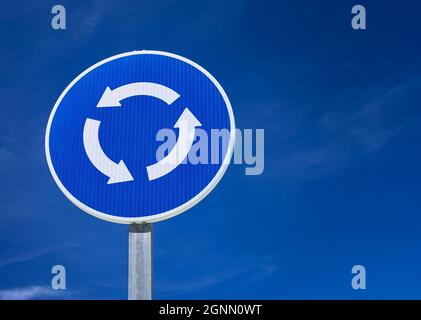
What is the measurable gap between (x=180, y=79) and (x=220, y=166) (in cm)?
64

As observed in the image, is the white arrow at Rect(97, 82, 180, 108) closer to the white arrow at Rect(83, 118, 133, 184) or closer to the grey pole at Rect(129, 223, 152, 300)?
the white arrow at Rect(83, 118, 133, 184)

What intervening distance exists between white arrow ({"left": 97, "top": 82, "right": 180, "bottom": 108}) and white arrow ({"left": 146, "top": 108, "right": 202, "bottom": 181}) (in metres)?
0.19

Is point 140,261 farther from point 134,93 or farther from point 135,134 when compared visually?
point 134,93

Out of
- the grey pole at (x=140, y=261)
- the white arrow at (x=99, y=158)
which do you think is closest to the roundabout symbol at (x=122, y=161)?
the white arrow at (x=99, y=158)

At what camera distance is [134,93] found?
3.40m

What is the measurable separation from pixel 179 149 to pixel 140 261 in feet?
→ 2.41

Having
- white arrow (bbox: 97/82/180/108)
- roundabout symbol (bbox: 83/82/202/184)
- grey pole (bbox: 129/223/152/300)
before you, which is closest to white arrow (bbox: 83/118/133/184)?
roundabout symbol (bbox: 83/82/202/184)

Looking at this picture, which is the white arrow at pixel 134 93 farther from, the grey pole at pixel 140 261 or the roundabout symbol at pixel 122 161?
the grey pole at pixel 140 261

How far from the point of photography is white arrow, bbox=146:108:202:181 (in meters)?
3.23

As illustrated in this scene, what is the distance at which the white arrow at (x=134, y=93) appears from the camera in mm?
3369

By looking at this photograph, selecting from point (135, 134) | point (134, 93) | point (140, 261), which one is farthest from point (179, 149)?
point (140, 261)

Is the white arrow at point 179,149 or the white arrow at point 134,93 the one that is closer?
the white arrow at point 179,149

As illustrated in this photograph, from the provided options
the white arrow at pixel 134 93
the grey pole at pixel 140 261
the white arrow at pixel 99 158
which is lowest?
the grey pole at pixel 140 261
